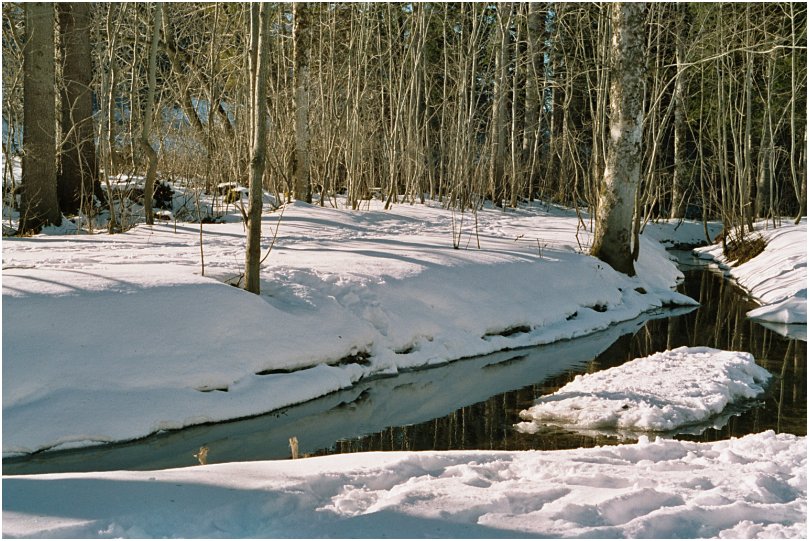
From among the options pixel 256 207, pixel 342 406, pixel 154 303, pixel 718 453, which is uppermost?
pixel 256 207

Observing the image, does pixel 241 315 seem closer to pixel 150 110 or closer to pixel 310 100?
pixel 150 110

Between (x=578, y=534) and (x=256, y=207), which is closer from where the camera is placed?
(x=578, y=534)

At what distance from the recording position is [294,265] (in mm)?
8492

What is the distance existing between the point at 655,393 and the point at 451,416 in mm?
1717

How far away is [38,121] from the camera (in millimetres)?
11617

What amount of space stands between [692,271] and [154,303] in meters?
12.7

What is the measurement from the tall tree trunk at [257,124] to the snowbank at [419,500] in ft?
11.2

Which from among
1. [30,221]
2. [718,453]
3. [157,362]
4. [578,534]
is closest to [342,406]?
[157,362]

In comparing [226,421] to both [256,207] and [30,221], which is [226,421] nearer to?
[256,207]

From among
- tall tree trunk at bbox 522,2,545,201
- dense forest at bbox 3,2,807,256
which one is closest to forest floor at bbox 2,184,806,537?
dense forest at bbox 3,2,807,256

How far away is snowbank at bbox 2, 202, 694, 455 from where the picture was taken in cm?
566

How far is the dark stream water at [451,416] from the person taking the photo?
5.36m

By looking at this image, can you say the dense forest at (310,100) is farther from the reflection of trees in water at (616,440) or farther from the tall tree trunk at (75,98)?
the reflection of trees in water at (616,440)

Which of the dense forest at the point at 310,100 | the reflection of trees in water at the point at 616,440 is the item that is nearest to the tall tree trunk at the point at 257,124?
the dense forest at the point at 310,100
